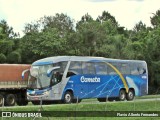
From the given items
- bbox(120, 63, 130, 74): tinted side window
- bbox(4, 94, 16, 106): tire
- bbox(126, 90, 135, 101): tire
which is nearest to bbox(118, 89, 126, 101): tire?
bbox(126, 90, 135, 101): tire

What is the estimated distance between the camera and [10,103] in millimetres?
31641

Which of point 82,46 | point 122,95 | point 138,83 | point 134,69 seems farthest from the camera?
point 82,46

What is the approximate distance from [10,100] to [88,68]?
6115 mm

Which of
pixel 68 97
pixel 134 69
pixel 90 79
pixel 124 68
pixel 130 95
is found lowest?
pixel 130 95

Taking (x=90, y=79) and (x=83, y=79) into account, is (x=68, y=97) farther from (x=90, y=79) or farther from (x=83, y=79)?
(x=90, y=79)

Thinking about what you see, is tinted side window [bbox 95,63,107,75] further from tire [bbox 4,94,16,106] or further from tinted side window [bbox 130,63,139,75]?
tire [bbox 4,94,16,106]

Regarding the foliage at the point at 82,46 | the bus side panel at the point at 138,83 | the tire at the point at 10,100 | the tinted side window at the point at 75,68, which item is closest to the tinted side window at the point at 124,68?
the bus side panel at the point at 138,83

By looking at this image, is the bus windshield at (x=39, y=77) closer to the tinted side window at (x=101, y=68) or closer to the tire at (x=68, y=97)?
the tire at (x=68, y=97)

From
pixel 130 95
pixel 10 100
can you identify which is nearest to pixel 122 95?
pixel 130 95

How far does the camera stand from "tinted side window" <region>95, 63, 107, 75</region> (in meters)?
34.2

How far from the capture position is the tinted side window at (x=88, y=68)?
3306 centimetres

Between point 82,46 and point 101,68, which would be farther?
point 82,46

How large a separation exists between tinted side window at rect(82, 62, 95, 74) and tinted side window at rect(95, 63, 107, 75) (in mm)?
440

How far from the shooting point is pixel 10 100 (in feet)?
104
